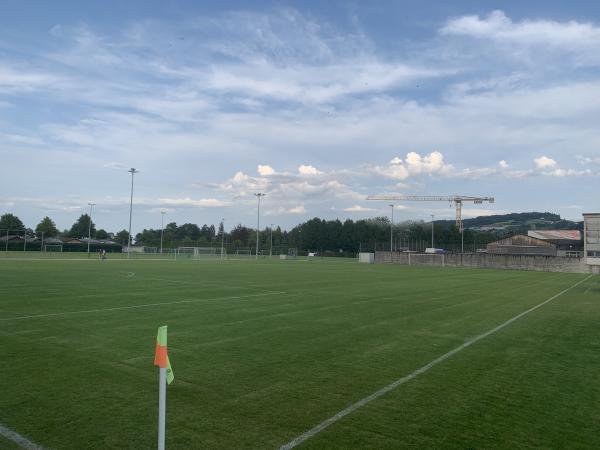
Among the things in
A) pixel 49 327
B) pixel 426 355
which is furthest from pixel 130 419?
pixel 49 327

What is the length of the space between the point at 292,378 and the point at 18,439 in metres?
3.78

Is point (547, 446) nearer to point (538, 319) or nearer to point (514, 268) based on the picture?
point (538, 319)

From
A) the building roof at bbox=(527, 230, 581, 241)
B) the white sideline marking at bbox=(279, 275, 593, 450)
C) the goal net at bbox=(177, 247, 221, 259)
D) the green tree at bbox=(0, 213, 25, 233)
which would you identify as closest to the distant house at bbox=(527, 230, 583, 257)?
the building roof at bbox=(527, 230, 581, 241)

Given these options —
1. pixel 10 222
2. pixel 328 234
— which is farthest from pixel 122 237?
pixel 328 234

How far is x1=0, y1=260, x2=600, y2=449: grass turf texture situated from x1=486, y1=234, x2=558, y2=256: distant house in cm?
7575

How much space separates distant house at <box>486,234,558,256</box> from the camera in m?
85.9

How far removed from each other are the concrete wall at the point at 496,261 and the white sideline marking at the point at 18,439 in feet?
213

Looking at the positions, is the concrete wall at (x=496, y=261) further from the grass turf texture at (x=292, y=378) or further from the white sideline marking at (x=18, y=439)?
the white sideline marking at (x=18, y=439)

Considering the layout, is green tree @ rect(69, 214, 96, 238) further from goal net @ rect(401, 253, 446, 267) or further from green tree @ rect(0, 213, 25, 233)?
goal net @ rect(401, 253, 446, 267)

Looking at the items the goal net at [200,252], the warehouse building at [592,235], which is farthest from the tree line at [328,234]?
the warehouse building at [592,235]

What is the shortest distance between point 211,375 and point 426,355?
4281 millimetres

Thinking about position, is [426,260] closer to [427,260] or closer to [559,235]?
[427,260]

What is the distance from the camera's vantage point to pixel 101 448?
187 inches

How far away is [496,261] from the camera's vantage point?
222 feet
